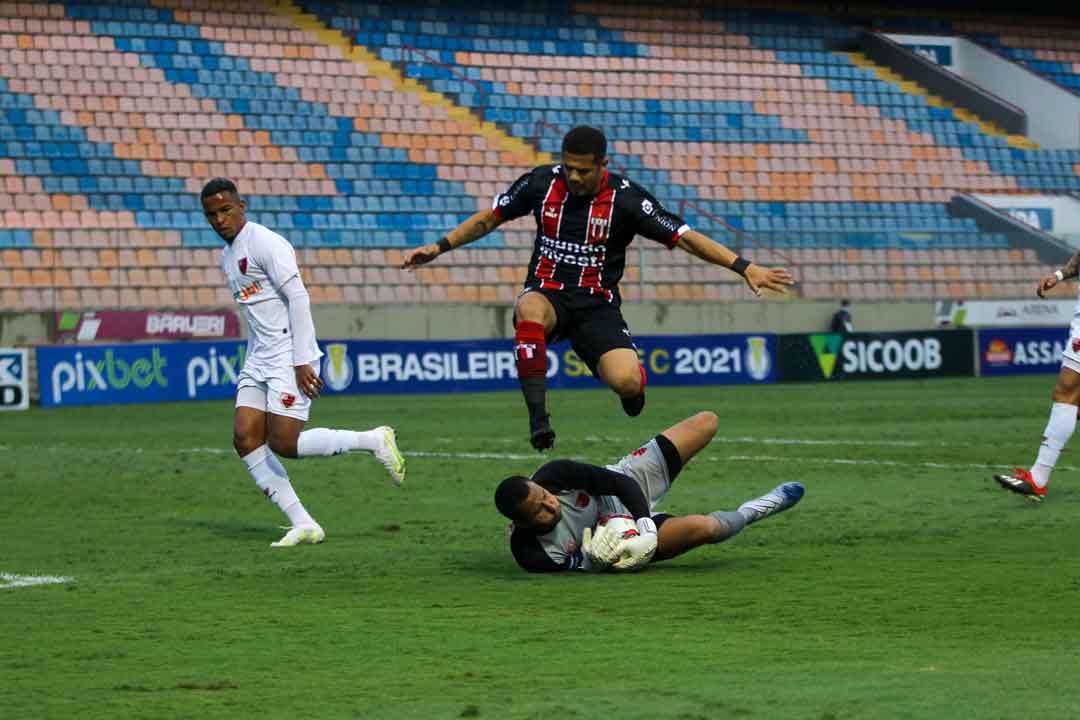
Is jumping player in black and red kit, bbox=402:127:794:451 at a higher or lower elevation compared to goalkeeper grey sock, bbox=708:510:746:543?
higher

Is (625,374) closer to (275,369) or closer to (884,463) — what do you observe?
(275,369)

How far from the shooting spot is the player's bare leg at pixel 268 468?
31.8 ft

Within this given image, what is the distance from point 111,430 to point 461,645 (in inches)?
568

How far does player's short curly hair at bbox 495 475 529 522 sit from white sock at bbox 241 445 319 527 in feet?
8.38

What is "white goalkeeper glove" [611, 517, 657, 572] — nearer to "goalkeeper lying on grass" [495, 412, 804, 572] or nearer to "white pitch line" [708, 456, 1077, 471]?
"goalkeeper lying on grass" [495, 412, 804, 572]

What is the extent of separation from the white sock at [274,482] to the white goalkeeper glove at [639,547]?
2471 millimetres

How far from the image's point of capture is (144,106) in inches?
1163

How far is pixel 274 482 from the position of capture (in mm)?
9859

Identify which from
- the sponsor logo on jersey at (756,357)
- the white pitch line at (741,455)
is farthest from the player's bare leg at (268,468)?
the sponsor logo on jersey at (756,357)

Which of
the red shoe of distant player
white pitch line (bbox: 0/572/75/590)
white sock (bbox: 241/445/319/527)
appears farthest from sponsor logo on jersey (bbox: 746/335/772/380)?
white pitch line (bbox: 0/572/75/590)

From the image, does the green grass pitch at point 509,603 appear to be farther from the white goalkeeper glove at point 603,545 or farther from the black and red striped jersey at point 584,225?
the black and red striped jersey at point 584,225

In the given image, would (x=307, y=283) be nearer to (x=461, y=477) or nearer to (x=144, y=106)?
(x=144, y=106)

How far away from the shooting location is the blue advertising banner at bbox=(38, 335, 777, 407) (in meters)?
24.9

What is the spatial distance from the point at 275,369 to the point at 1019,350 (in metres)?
24.7
